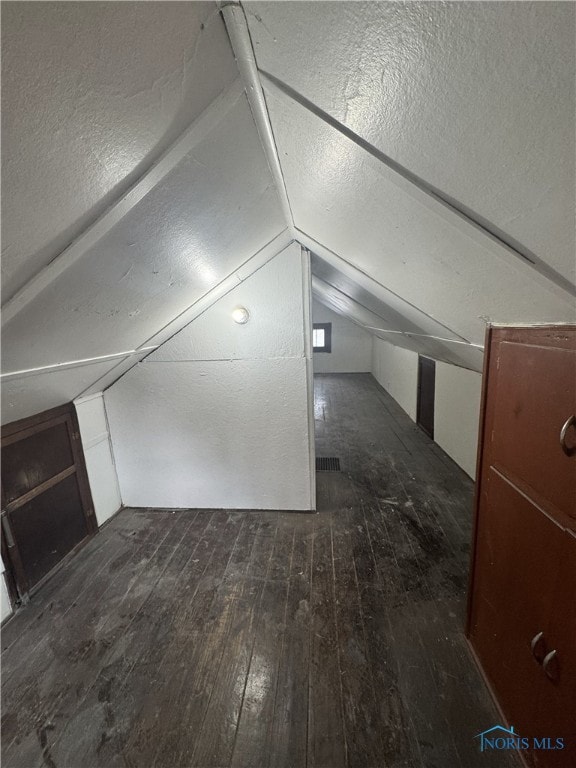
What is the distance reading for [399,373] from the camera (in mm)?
5969

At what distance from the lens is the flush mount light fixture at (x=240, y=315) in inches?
97.5

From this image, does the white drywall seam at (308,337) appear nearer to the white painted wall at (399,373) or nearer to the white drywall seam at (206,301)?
the white drywall seam at (206,301)

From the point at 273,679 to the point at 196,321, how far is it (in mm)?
2274

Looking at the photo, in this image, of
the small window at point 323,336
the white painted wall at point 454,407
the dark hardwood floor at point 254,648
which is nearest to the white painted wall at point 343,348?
the small window at point 323,336

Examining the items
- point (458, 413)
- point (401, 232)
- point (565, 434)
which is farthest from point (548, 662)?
point (458, 413)

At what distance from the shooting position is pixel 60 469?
2.36 meters

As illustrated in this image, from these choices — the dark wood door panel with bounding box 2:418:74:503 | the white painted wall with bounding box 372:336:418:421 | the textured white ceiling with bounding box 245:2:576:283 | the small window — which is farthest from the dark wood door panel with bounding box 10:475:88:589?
the small window

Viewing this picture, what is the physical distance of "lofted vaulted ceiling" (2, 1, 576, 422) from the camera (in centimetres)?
48

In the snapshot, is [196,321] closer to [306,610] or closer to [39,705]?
[306,610]

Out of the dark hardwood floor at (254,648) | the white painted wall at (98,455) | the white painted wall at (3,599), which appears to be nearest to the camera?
the dark hardwood floor at (254,648)

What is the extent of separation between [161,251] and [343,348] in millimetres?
8240

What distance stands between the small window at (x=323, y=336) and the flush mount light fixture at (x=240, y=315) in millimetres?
6783

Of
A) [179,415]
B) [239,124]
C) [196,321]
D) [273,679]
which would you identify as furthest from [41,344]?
[273,679]

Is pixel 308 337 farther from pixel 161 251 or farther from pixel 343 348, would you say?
pixel 343 348
